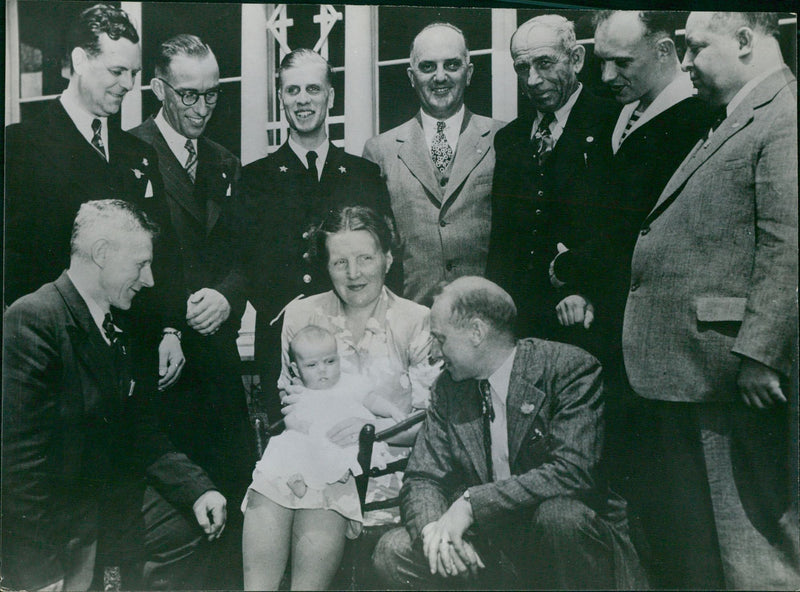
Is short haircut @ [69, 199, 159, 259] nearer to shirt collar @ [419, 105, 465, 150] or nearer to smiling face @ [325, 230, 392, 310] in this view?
smiling face @ [325, 230, 392, 310]

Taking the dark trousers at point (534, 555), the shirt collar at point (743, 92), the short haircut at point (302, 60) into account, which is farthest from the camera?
the short haircut at point (302, 60)

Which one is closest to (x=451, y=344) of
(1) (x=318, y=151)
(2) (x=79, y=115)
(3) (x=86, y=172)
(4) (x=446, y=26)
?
(1) (x=318, y=151)

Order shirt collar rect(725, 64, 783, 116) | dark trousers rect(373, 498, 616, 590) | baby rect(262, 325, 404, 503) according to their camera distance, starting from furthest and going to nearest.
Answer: shirt collar rect(725, 64, 783, 116) → baby rect(262, 325, 404, 503) → dark trousers rect(373, 498, 616, 590)

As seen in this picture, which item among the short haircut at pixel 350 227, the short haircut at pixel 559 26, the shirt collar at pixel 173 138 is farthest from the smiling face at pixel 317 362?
the short haircut at pixel 559 26

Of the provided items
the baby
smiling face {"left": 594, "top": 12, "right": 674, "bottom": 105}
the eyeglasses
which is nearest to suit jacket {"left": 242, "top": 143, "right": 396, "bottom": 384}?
the baby

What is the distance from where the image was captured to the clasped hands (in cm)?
369

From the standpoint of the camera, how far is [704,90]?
3.88 m

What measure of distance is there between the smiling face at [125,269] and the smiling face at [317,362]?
873mm

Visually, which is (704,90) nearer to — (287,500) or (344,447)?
(344,447)

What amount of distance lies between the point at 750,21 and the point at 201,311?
10.8ft

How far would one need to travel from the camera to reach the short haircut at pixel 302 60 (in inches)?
156

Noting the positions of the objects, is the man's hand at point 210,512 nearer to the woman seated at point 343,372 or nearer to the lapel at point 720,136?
the woman seated at point 343,372

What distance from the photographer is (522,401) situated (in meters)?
3.73

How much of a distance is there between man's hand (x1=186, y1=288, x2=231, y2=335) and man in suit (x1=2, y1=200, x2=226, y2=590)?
1.24ft
